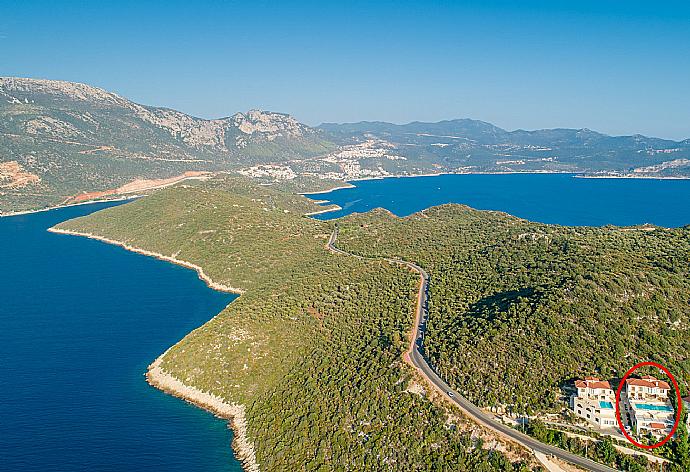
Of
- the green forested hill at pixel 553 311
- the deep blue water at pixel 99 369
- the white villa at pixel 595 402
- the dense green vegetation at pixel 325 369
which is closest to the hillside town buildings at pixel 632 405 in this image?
the white villa at pixel 595 402

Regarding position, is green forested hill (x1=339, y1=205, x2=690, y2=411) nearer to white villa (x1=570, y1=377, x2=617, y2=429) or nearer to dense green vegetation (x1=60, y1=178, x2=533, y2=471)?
white villa (x1=570, y1=377, x2=617, y2=429)

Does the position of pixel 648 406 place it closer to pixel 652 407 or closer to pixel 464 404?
pixel 652 407

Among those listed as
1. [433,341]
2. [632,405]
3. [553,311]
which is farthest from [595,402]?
[433,341]

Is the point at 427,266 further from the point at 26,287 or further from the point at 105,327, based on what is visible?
the point at 26,287

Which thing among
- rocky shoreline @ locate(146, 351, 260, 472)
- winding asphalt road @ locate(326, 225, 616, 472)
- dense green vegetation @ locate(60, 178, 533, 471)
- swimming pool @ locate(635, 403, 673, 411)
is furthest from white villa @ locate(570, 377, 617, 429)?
rocky shoreline @ locate(146, 351, 260, 472)

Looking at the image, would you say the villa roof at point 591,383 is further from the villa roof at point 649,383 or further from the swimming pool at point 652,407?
the swimming pool at point 652,407
